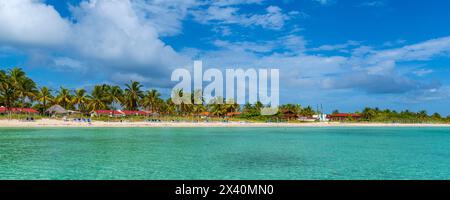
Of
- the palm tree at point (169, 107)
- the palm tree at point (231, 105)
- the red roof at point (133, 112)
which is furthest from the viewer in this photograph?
the palm tree at point (169, 107)

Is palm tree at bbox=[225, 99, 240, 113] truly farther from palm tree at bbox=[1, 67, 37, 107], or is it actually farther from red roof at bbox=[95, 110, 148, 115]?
palm tree at bbox=[1, 67, 37, 107]

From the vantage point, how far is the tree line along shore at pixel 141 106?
191 ft

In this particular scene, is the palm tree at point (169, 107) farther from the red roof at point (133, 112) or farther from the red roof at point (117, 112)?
the red roof at point (117, 112)

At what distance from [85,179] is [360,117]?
102 m

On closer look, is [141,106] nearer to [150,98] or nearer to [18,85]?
[150,98]

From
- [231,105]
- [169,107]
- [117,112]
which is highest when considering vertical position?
[231,105]

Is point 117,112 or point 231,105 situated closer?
point 117,112

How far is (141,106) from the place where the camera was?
81.9 metres

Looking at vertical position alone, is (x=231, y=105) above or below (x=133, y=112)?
above

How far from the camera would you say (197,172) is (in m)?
15.0

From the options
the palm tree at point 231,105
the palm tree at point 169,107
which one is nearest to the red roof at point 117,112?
the palm tree at point 169,107

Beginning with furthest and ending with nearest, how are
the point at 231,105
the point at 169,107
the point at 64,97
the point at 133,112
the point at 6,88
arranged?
the point at 231,105, the point at 169,107, the point at 133,112, the point at 64,97, the point at 6,88

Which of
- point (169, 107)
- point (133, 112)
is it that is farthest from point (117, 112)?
point (169, 107)

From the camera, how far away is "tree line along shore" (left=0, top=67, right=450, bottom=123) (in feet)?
191
